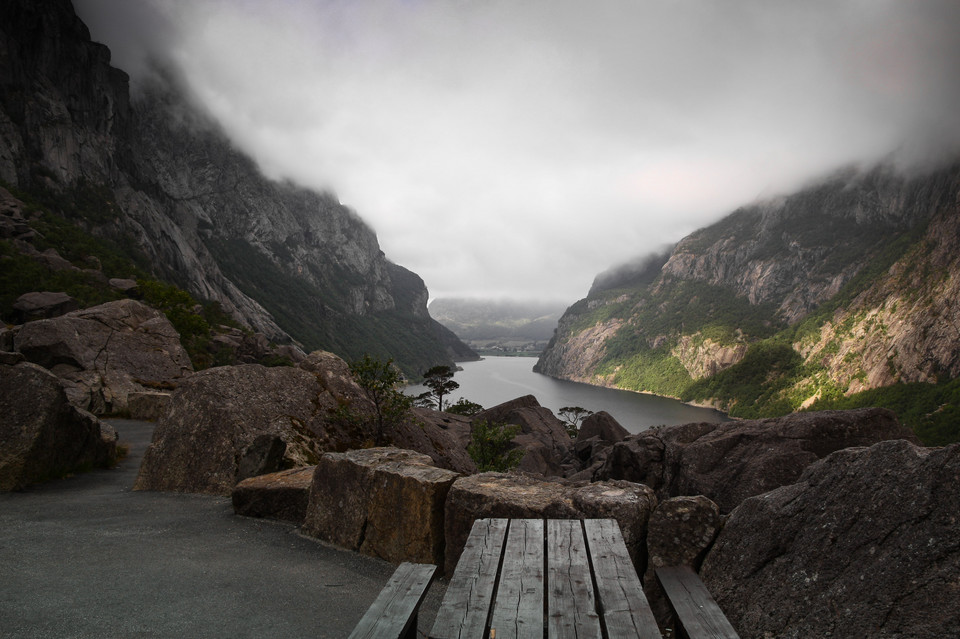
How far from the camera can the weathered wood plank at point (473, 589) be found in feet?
7.98

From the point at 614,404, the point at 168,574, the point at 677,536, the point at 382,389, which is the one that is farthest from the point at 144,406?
the point at 614,404

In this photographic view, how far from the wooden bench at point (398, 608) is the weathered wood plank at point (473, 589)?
0.90 ft

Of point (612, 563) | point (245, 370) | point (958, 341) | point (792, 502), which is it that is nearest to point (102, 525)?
point (245, 370)

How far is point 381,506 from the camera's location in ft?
22.1

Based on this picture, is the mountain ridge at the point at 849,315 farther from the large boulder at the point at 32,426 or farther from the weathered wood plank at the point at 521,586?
the large boulder at the point at 32,426

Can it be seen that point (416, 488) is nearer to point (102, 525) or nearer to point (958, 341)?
point (102, 525)

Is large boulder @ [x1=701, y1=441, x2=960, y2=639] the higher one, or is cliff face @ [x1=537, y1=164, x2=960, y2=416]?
cliff face @ [x1=537, y1=164, x2=960, y2=416]

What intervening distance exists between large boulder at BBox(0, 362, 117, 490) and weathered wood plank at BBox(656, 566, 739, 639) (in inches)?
462

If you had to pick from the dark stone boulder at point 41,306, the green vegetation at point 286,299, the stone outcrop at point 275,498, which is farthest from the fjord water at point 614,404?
the stone outcrop at point 275,498

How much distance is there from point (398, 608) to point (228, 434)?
838cm

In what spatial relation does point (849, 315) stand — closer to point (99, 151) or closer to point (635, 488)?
point (635, 488)

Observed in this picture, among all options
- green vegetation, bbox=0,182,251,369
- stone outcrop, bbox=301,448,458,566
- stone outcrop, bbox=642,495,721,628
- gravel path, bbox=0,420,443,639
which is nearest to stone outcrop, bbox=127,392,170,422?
gravel path, bbox=0,420,443,639

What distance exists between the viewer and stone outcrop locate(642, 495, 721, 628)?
502cm

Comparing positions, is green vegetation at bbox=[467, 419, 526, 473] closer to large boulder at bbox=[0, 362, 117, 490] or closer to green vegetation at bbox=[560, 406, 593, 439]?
large boulder at bbox=[0, 362, 117, 490]
